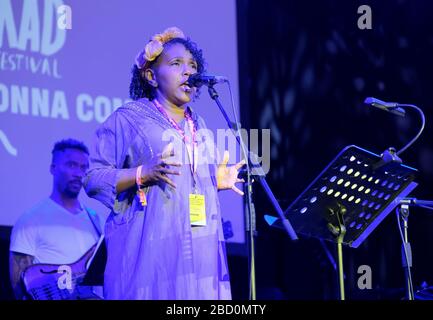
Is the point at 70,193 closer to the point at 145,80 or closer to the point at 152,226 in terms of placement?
the point at 145,80

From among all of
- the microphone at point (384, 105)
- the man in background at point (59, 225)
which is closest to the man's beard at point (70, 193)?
the man in background at point (59, 225)

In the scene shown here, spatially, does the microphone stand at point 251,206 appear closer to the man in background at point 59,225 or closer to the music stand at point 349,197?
the music stand at point 349,197

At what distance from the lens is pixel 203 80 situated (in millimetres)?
3055

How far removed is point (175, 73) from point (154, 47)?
15 centimetres

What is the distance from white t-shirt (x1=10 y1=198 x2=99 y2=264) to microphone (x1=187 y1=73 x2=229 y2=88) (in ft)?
5.04

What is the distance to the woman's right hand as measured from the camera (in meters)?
2.80

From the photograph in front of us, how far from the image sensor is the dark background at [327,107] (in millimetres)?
5188

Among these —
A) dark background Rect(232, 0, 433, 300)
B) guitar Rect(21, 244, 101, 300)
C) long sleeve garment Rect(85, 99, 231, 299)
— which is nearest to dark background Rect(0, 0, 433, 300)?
dark background Rect(232, 0, 433, 300)

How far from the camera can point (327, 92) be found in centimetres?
530

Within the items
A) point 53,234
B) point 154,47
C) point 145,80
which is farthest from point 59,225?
point 154,47

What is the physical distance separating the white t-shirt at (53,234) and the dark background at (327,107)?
1.16m

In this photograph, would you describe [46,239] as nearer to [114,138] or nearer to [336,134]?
[114,138]

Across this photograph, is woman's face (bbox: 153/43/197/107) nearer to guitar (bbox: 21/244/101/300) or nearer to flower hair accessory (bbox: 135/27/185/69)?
flower hair accessory (bbox: 135/27/185/69)

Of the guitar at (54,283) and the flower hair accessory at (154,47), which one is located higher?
the flower hair accessory at (154,47)
